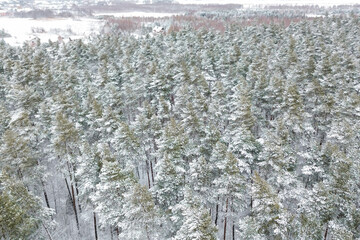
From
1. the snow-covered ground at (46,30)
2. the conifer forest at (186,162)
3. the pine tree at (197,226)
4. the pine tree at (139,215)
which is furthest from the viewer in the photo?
the snow-covered ground at (46,30)

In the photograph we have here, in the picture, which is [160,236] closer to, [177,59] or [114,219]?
[114,219]

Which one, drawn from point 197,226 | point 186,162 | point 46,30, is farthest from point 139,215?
point 46,30

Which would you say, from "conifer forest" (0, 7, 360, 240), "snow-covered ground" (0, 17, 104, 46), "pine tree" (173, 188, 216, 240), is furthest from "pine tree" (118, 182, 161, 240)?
"snow-covered ground" (0, 17, 104, 46)

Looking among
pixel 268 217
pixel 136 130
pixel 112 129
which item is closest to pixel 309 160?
pixel 268 217

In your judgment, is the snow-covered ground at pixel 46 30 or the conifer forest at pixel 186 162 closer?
the conifer forest at pixel 186 162

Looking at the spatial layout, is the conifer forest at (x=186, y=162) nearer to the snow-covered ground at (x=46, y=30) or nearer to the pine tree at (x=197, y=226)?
the pine tree at (x=197, y=226)

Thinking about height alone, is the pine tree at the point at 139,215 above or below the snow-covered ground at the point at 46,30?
below

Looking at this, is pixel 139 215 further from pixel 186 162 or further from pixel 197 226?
pixel 186 162

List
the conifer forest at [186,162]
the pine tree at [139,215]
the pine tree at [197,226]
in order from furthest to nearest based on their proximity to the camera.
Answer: the conifer forest at [186,162] < the pine tree at [139,215] < the pine tree at [197,226]

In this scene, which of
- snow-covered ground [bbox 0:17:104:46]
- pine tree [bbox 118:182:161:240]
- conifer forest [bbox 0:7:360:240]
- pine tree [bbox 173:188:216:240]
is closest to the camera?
pine tree [bbox 173:188:216:240]

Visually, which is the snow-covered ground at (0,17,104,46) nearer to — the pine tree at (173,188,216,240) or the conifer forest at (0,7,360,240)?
the conifer forest at (0,7,360,240)

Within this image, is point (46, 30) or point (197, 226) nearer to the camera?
point (197, 226)

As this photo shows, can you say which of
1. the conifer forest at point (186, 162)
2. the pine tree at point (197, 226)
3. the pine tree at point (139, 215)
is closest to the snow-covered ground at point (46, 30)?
the conifer forest at point (186, 162)
